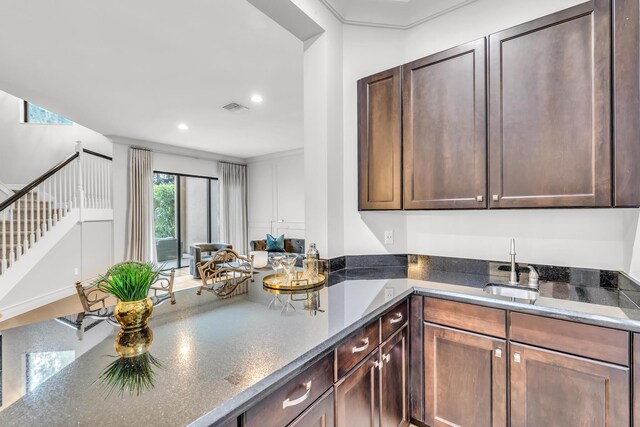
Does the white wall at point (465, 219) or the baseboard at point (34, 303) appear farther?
the baseboard at point (34, 303)

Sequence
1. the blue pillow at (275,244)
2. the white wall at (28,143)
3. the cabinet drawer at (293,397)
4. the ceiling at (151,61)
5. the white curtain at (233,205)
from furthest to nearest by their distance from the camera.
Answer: the white curtain at (233,205), the blue pillow at (275,244), the white wall at (28,143), the ceiling at (151,61), the cabinet drawer at (293,397)

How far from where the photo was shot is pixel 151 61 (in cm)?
291

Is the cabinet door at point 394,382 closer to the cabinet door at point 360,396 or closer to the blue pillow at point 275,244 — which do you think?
the cabinet door at point 360,396

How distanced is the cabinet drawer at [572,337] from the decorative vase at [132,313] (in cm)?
156

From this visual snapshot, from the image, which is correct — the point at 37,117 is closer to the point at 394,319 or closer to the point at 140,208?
the point at 140,208

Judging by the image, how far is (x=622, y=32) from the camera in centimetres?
138

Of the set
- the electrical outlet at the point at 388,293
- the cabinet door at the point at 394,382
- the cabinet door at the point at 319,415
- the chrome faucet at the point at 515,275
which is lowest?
the cabinet door at the point at 394,382

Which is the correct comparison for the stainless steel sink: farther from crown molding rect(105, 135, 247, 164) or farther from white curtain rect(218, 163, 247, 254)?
white curtain rect(218, 163, 247, 254)

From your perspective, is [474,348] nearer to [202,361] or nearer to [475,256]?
[475,256]

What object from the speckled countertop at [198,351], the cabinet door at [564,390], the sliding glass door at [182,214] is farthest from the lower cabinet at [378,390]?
the sliding glass door at [182,214]

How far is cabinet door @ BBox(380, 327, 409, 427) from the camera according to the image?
1453 millimetres

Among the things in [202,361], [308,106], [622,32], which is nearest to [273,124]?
[308,106]

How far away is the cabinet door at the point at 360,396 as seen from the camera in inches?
44.9

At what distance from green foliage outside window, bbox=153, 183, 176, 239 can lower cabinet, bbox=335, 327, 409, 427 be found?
6.04 meters
